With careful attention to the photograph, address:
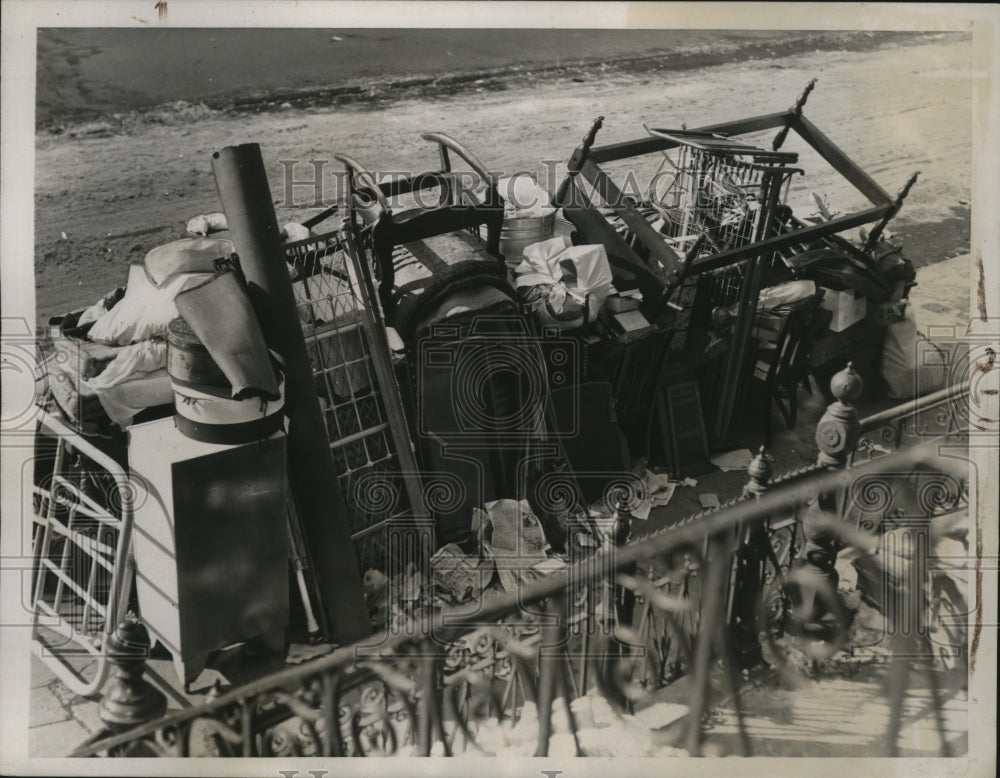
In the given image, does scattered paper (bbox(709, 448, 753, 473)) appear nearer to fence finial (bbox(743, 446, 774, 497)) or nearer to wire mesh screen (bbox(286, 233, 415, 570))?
fence finial (bbox(743, 446, 774, 497))

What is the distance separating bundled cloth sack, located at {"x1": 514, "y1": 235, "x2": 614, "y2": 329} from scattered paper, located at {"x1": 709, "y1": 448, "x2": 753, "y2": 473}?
4.47ft

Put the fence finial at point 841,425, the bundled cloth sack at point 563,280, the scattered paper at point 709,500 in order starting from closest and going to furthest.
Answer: the fence finial at point 841,425 < the bundled cloth sack at point 563,280 < the scattered paper at point 709,500

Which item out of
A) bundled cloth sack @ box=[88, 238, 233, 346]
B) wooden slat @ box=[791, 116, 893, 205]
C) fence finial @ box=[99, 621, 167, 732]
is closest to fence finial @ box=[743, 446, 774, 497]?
wooden slat @ box=[791, 116, 893, 205]

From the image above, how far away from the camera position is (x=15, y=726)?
479 centimetres

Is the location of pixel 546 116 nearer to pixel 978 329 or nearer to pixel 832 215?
pixel 832 215

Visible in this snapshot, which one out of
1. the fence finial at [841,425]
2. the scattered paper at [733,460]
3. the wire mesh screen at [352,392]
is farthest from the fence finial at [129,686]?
the scattered paper at [733,460]

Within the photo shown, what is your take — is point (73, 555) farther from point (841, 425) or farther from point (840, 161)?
point (840, 161)

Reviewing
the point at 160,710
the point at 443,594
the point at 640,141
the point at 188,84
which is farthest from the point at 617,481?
the point at 188,84

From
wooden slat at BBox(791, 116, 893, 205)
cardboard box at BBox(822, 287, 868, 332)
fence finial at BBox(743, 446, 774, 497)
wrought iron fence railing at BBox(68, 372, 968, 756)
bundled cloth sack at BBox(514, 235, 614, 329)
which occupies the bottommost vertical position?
wrought iron fence railing at BBox(68, 372, 968, 756)

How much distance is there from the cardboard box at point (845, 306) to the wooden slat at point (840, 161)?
1.92 ft

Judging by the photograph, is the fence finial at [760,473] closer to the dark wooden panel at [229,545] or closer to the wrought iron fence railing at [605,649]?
the wrought iron fence railing at [605,649]

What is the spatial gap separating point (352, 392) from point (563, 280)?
129 centimetres

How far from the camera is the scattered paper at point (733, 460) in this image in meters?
6.04

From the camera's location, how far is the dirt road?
4.93 meters
